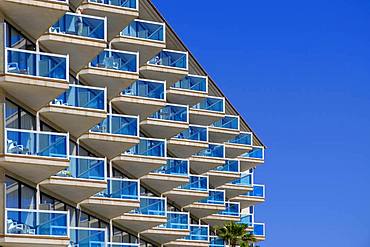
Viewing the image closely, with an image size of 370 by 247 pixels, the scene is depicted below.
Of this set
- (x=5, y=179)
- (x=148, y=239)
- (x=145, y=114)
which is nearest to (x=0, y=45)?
(x=5, y=179)

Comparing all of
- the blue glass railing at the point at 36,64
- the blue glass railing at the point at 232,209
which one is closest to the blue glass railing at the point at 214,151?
the blue glass railing at the point at 232,209

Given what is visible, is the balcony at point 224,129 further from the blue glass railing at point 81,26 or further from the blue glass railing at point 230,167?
the blue glass railing at point 81,26

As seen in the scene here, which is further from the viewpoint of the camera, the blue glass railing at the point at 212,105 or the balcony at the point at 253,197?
the balcony at the point at 253,197

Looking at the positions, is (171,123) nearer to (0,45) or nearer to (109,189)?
(109,189)

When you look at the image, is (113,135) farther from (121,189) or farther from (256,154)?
(256,154)

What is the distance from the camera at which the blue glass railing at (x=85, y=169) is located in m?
57.2

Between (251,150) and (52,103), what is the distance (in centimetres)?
3893

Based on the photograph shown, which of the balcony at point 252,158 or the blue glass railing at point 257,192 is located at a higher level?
the balcony at point 252,158

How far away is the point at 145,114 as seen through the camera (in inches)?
2857

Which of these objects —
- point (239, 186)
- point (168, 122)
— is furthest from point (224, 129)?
point (168, 122)

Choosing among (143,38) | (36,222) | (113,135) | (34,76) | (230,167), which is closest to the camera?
(36,222)

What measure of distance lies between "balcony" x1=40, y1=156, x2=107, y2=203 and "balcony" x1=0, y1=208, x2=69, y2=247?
3654mm

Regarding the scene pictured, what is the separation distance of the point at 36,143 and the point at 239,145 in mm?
40731

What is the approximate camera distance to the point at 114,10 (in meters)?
64.4
